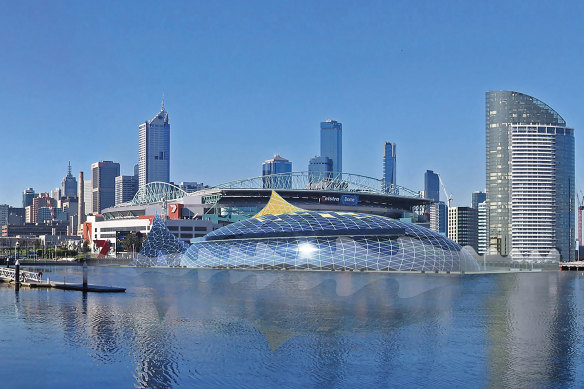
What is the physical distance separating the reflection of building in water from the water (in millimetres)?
83

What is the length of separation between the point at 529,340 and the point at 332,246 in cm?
6559

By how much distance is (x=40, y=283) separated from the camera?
7912cm

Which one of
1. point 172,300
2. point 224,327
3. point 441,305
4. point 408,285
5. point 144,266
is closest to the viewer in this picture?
point 224,327

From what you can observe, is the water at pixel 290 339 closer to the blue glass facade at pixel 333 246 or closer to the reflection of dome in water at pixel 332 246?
the blue glass facade at pixel 333 246

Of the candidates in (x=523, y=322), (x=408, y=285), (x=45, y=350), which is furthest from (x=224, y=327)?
(x=408, y=285)

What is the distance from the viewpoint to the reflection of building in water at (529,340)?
3256 centimetres

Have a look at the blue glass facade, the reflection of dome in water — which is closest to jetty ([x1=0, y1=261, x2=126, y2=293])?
the reflection of dome in water

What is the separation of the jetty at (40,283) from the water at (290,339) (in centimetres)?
294

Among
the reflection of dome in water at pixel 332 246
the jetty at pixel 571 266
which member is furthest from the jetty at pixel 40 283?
the jetty at pixel 571 266

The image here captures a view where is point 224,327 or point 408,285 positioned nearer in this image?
point 224,327

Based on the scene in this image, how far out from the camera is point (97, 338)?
41.5m

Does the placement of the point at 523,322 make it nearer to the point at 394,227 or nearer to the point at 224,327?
the point at 224,327

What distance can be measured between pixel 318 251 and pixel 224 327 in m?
61.1

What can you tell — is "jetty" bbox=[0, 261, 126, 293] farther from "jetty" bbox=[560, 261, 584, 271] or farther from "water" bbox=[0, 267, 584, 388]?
"jetty" bbox=[560, 261, 584, 271]
